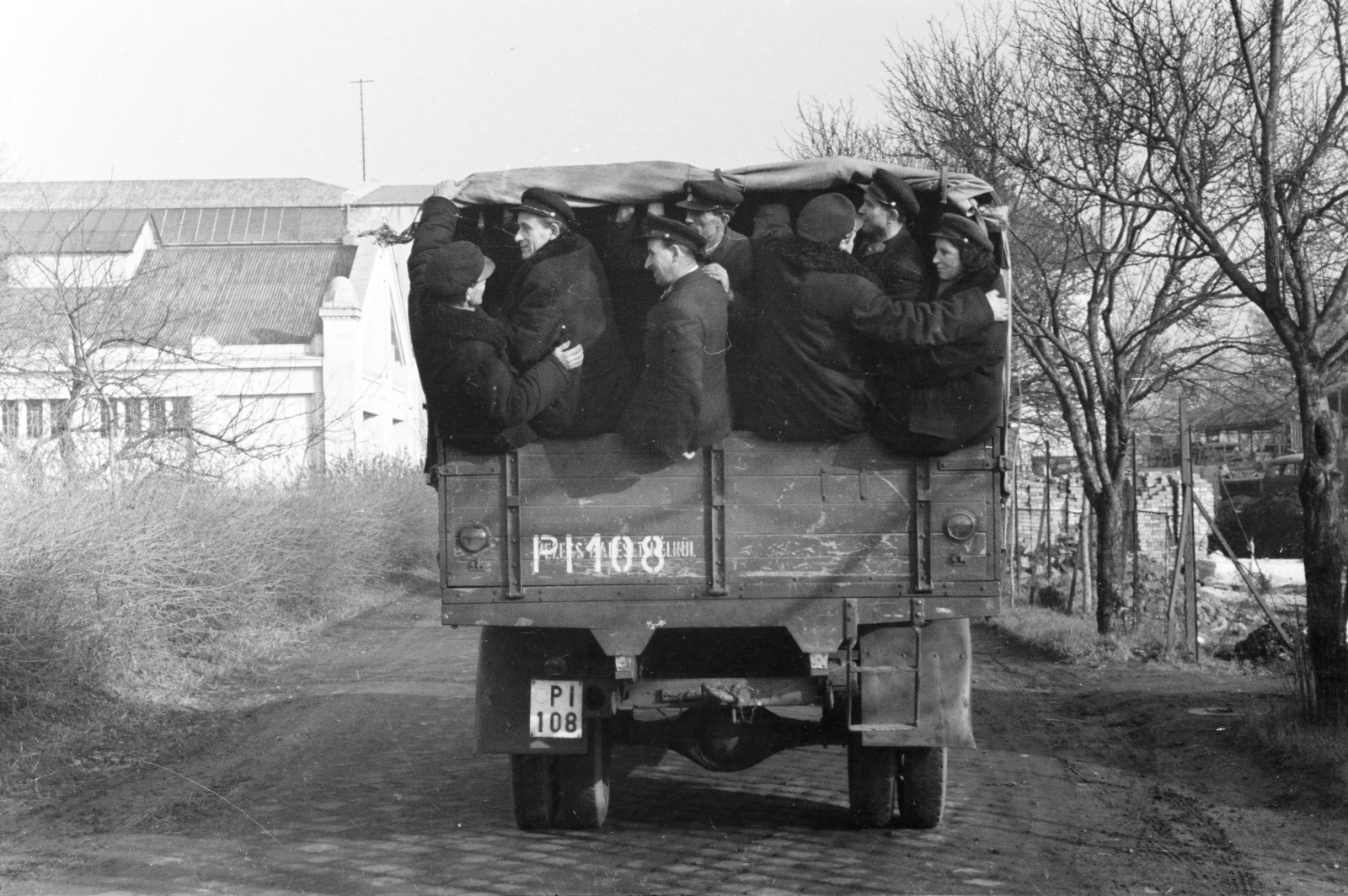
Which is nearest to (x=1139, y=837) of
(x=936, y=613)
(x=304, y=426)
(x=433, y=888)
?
(x=936, y=613)

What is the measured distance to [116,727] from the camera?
9.80 metres

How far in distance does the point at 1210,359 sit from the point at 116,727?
13.4 meters

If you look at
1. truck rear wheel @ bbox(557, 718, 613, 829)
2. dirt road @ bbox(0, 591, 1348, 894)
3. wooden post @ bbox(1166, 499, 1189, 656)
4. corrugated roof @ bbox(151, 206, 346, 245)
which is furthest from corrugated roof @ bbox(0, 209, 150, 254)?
corrugated roof @ bbox(151, 206, 346, 245)

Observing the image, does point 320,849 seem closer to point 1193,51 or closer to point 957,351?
point 957,351

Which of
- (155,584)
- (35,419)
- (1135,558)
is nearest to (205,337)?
(35,419)

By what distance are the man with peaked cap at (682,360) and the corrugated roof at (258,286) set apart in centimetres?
2571

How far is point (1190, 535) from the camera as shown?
12734mm

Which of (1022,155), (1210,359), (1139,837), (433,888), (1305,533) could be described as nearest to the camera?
(433,888)

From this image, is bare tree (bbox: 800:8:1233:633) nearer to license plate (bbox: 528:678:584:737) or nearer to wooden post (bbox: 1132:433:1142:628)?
wooden post (bbox: 1132:433:1142:628)

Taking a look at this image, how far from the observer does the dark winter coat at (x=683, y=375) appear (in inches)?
235

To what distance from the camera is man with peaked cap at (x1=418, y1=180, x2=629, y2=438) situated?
613 cm

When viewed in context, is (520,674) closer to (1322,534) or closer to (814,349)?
(814,349)

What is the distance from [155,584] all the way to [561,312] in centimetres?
699

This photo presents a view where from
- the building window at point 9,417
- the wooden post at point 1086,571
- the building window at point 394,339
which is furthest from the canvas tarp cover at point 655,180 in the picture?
the building window at point 394,339
